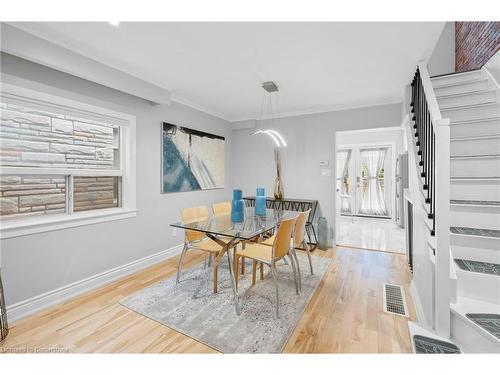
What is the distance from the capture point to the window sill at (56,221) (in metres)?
1.94

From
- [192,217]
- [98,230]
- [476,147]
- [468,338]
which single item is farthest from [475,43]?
[98,230]

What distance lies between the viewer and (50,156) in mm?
2230

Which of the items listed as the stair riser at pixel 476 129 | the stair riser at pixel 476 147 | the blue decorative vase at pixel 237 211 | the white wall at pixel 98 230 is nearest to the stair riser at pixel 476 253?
the stair riser at pixel 476 147

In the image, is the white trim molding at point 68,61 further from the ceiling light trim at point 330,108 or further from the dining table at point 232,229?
the ceiling light trim at point 330,108

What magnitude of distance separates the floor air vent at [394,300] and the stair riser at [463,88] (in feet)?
7.52

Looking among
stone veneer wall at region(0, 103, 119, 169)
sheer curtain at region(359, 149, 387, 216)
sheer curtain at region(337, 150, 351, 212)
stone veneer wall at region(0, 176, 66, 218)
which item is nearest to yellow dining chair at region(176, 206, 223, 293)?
stone veneer wall at region(0, 103, 119, 169)

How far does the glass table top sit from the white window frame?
959mm

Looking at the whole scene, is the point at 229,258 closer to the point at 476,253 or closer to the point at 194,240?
the point at 194,240

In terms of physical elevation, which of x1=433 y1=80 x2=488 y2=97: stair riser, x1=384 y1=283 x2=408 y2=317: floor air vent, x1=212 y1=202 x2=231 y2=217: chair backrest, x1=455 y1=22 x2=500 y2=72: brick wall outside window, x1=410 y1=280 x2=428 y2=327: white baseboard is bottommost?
x1=384 y1=283 x2=408 y2=317: floor air vent

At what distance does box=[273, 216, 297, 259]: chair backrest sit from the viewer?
2.04m

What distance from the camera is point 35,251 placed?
2064mm

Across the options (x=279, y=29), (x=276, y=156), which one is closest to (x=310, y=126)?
(x=276, y=156)

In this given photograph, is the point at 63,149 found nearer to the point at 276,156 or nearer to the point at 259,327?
the point at 259,327

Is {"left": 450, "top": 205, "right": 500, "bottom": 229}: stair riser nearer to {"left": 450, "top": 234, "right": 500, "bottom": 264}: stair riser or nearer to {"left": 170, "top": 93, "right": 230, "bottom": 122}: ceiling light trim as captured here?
{"left": 450, "top": 234, "right": 500, "bottom": 264}: stair riser
